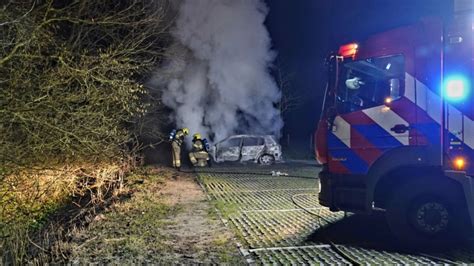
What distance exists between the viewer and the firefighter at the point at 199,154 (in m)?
16.5

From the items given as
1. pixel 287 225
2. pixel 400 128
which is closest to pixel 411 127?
pixel 400 128

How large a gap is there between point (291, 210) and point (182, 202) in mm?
2404

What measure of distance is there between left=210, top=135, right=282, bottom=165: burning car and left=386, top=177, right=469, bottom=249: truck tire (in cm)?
1205

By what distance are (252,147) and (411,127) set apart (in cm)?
1235

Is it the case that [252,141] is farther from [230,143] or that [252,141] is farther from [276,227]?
[276,227]

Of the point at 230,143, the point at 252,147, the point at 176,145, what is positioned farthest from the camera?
the point at 230,143

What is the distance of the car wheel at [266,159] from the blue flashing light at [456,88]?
12.5 meters

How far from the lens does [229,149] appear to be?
17.9 meters

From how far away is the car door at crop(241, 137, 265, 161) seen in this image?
1759cm

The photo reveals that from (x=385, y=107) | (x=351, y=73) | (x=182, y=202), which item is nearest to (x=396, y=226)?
(x=385, y=107)

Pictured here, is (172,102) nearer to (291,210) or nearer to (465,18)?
(291,210)

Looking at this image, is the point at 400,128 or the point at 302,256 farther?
the point at 400,128

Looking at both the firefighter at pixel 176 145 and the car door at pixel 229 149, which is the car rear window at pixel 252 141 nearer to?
the car door at pixel 229 149

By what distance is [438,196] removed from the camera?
531cm
